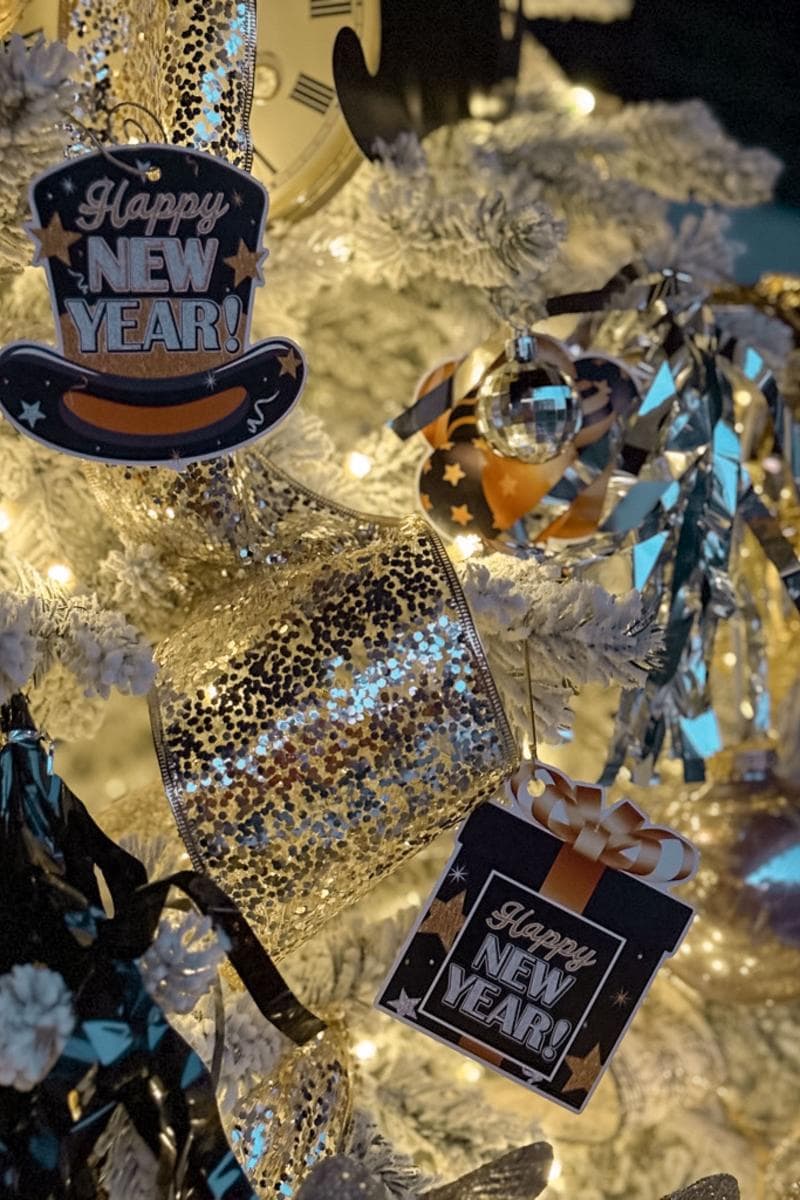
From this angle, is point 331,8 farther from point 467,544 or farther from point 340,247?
point 467,544

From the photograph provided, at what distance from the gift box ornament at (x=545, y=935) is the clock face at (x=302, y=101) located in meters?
0.44

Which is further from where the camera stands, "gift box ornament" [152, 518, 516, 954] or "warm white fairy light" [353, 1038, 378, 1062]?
"warm white fairy light" [353, 1038, 378, 1062]

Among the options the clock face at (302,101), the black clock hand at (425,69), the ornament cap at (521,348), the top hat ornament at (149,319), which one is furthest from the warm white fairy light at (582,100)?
the top hat ornament at (149,319)

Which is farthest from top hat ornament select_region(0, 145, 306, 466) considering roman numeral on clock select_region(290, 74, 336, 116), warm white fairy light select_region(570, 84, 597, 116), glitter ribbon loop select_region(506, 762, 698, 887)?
warm white fairy light select_region(570, 84, 597, 116)

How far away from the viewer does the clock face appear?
2.46 feet

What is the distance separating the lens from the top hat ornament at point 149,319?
0.46 metres

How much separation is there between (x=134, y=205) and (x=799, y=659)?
2.23 feet

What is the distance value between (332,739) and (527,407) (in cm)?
24

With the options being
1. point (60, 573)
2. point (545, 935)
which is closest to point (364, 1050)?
point (545, 935)

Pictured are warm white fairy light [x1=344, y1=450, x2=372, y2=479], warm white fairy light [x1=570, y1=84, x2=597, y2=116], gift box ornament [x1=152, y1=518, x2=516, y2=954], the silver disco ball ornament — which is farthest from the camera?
warm white fairy light [x1=570, y1=84, x2=597, y2=116]

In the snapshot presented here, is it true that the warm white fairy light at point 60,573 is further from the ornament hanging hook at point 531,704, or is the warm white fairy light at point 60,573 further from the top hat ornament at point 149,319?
the ornament hanging hook at point 531,704

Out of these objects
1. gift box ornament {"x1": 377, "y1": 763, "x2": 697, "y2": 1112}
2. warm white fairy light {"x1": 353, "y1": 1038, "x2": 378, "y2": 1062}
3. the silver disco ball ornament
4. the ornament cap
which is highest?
the ornament cap

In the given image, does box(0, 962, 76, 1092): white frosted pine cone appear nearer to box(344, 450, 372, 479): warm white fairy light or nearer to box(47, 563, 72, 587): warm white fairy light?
box(47, 563, 72, 587): warm white fairy light

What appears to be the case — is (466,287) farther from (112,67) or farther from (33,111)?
(33,111)
